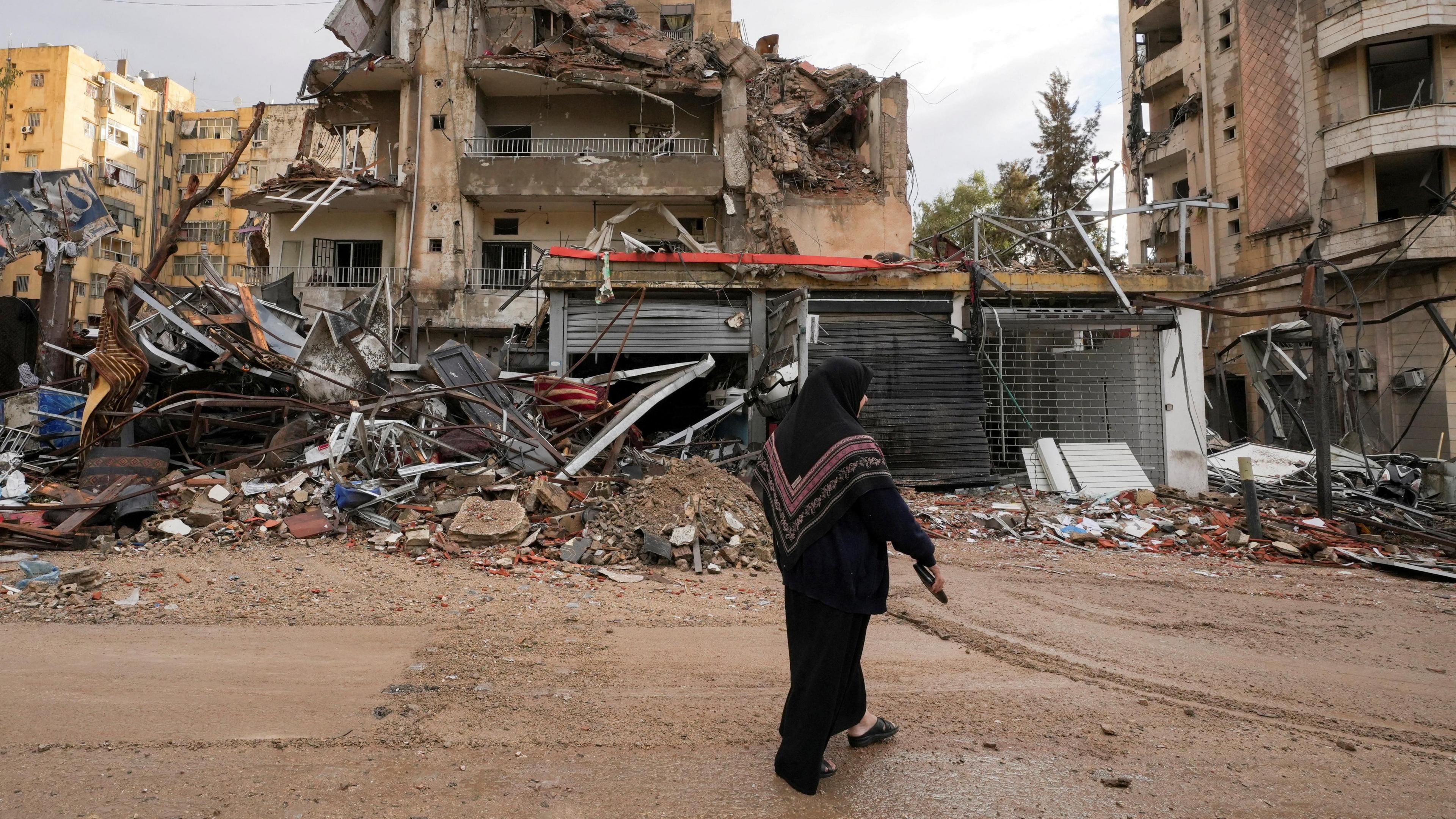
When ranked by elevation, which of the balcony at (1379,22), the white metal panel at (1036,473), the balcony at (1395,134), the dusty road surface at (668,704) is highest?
the balcony at (1379,22)

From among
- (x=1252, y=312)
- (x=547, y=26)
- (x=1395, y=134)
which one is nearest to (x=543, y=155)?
(x=547, y=26)

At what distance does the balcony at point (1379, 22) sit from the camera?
17875 millimetres

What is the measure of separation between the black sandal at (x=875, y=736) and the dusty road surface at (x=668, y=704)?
39 mm

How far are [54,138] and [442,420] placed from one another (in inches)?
1522

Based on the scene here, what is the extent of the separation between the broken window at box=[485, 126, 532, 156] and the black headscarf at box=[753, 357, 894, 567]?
20135 millimetres

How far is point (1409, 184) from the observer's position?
1962cm

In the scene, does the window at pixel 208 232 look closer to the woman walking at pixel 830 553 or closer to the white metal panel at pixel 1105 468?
the white metal panel at pixel 1105 468

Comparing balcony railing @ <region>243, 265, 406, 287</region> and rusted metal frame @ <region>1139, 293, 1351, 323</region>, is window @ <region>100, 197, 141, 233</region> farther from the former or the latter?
A: rusted metal frame @ <region>1139, 293, 1351, 323</region>

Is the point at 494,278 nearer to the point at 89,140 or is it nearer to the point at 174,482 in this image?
the point at 174,482

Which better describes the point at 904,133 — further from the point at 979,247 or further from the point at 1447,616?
the point at 1447,616

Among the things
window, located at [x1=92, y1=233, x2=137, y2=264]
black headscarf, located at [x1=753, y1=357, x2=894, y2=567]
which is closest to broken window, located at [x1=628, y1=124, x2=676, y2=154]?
black headscarf, located at [x1=753, y1=357, x2=894, y2=567]

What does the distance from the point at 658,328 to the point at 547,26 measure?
14.9 meters

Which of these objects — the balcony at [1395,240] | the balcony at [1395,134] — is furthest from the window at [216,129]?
the balcony at [1395,240]

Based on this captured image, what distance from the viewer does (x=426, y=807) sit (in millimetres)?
2340
